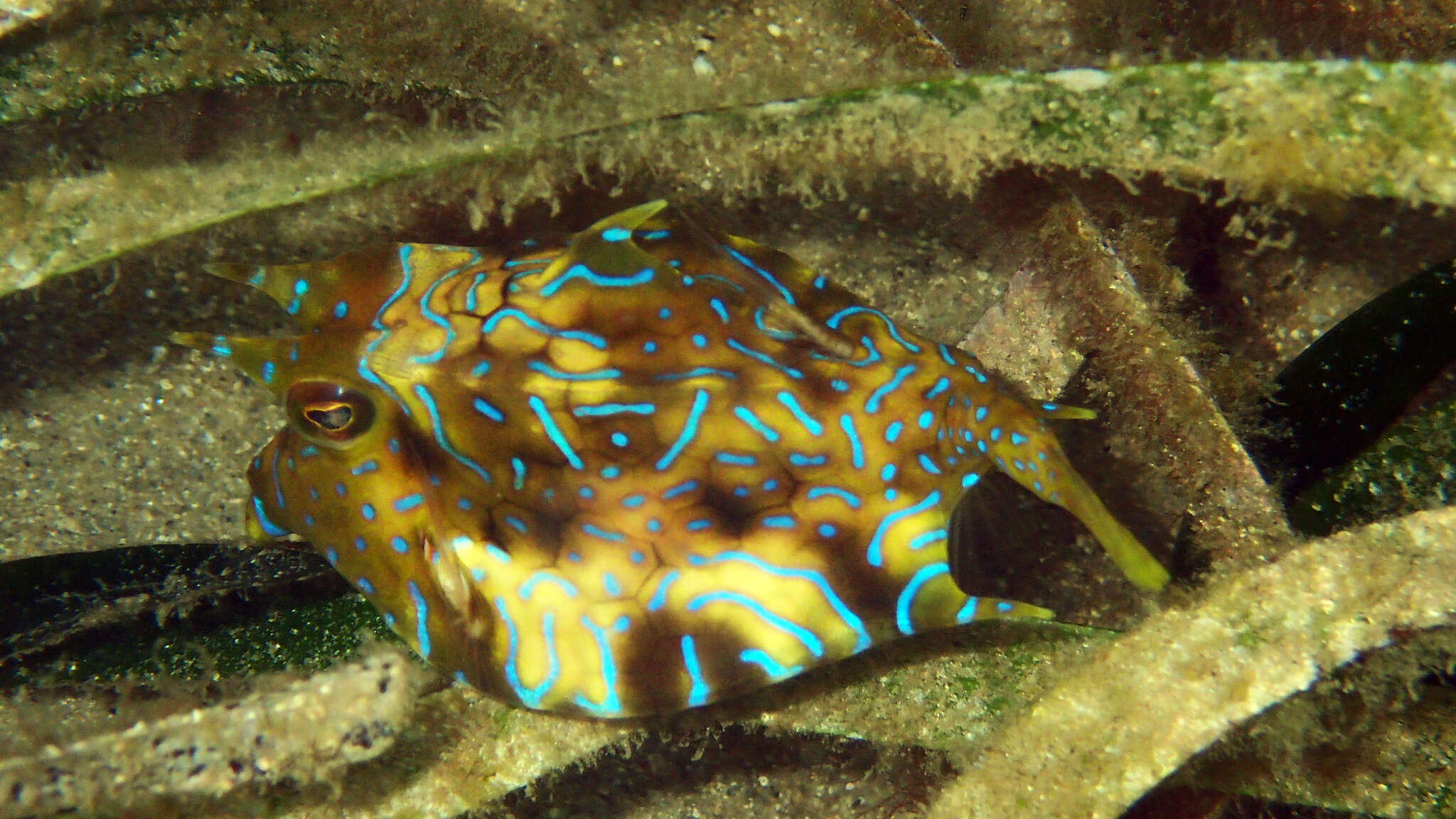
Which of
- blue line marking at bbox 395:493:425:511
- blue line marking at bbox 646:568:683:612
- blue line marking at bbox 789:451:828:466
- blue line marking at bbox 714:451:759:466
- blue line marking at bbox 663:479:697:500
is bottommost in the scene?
blue line marking at bbox 646:568:683:612

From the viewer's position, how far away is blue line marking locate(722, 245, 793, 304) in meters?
2.50

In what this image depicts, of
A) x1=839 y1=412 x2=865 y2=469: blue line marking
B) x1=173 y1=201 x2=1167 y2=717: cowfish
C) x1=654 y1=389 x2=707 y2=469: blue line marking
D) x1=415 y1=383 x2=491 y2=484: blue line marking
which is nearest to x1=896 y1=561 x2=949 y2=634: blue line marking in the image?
x1=173 y1=201 x2=1167 y2=717: cowfish

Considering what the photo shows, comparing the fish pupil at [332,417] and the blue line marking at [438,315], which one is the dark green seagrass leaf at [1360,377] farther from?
the fish pupil at [332,417]

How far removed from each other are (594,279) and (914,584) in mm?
1368

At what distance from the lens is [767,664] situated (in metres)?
2.28

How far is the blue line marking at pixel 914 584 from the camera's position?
2.30 m

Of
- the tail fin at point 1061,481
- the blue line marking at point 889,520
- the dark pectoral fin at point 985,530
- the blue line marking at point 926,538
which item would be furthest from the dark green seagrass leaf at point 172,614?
the tail fin at point 1061,481

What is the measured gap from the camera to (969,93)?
7.14ft

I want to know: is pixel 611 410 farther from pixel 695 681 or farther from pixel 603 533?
pixel 695 681

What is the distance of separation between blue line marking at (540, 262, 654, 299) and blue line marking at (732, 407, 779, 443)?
51cm

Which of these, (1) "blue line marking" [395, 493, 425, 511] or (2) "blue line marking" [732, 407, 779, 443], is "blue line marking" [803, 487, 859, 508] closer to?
(2) "blue line marking" [732, 407, 779, 443]

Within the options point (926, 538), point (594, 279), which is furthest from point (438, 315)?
point (926, 538)

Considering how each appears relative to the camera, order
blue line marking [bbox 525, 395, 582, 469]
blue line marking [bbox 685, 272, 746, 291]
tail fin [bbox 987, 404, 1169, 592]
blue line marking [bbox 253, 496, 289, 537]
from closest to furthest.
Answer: tail fin [bbox 987, 404, 1169, 592]
blue line marking [bbox 525, 395, 582, 469]
blue line marking [bbox 685, 272, 746, 291]
blue line marking [bbox 253, 496, 289, 537]

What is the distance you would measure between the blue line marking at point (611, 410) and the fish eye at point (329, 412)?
0.64 metres
